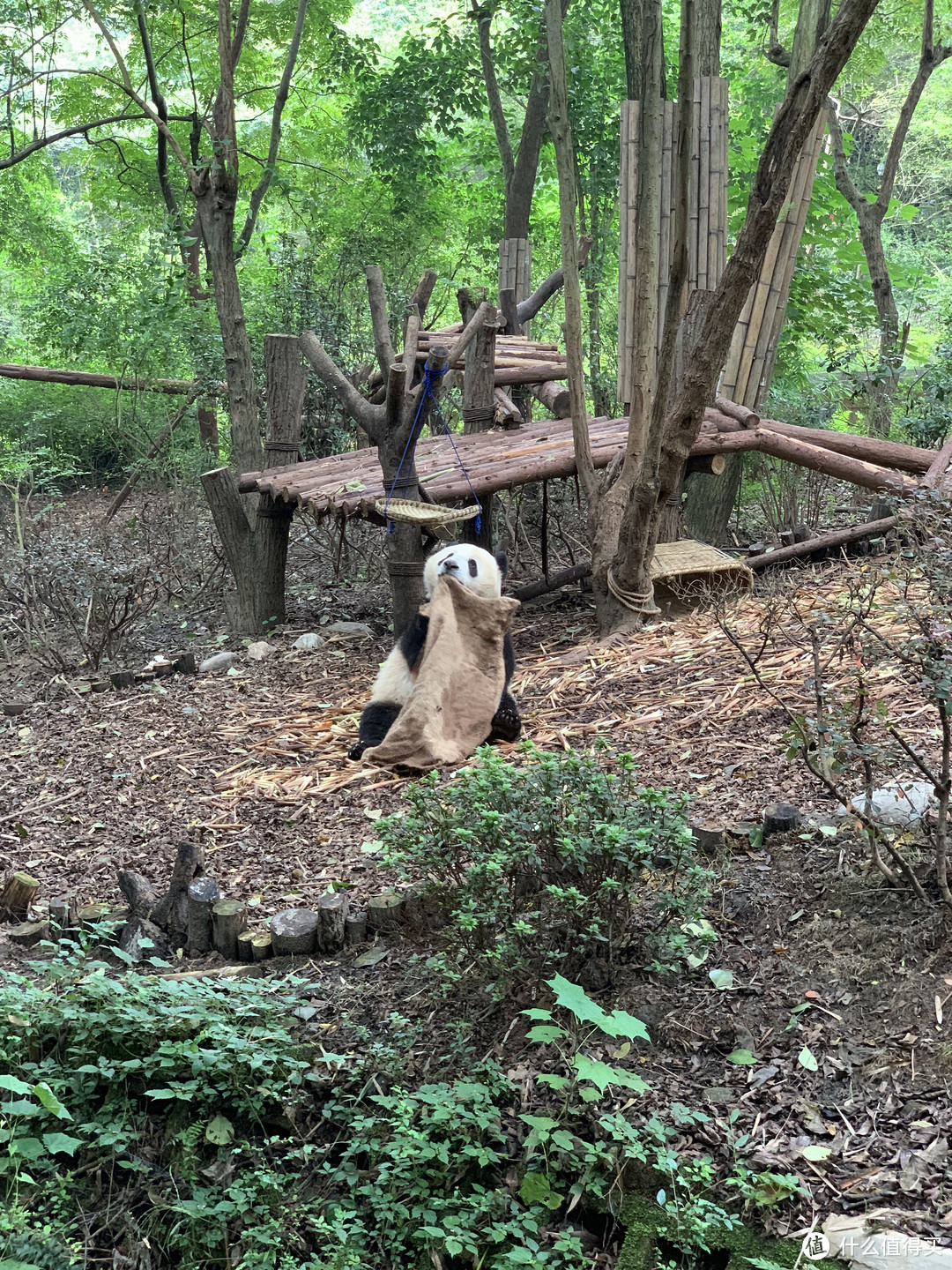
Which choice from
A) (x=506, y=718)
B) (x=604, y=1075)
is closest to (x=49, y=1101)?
(x=604, y=1075)

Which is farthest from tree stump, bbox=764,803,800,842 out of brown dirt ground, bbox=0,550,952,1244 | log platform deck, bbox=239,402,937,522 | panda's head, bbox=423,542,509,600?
log platform deck, bbox=239,402,937,522

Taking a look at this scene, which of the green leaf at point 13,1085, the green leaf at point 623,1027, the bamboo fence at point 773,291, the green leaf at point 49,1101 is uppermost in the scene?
the bamboo fence at point 773,291

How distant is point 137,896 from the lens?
11.4 ft

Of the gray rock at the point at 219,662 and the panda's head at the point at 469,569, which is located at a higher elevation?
the panda's head at the point at 469,569

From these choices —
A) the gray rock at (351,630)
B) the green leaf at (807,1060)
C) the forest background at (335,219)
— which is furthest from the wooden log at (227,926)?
the forest background at (335,219)

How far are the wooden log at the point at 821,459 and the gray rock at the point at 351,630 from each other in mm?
2560

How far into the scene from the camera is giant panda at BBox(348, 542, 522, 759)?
4707 millimetres

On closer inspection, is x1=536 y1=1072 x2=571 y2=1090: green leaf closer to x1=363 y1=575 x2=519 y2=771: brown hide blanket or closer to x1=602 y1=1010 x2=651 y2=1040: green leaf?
x1=602 y1=1010 x2=651 y2=1040: green leaf

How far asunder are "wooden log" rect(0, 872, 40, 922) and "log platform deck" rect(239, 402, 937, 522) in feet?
8.62

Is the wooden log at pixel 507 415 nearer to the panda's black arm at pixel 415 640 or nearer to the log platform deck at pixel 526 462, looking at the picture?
the log platform deck at pixel 526 462

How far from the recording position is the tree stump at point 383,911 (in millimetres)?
3188

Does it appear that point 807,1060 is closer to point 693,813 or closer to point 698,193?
point 693,813

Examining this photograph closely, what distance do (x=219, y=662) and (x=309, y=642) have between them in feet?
1.89

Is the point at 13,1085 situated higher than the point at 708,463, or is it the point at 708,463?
the point at 708,463
